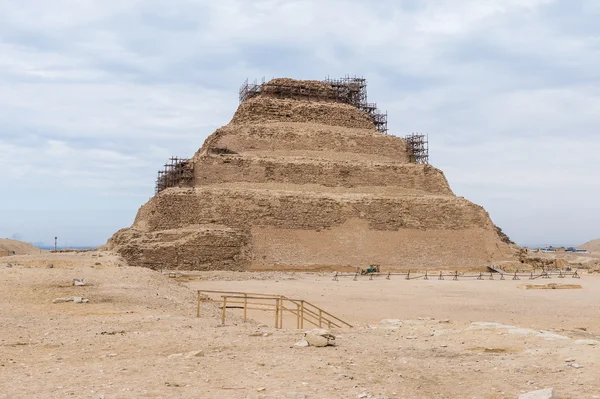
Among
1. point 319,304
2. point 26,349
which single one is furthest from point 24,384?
point 319,304

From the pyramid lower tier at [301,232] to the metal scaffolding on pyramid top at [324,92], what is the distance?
14.1 m

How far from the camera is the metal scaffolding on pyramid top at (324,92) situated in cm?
5275

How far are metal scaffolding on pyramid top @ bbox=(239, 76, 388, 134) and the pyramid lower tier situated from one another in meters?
14.1

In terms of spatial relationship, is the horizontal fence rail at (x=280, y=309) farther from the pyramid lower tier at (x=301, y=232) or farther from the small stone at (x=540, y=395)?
the pyramid lower tier at (x=301, y=232)

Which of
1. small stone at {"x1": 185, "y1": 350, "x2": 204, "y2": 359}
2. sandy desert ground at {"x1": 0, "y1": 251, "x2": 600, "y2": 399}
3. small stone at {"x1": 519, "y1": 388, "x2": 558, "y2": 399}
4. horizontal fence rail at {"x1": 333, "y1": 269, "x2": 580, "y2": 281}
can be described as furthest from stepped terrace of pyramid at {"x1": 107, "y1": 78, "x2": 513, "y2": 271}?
small stone at {"x1": 519, "y1": 388, "x2": 558, "y2": 399}

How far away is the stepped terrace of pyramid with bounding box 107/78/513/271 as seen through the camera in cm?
3744

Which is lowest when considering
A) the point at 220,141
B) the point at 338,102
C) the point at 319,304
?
the point at 319,304

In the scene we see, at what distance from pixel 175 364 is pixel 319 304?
13175 mm

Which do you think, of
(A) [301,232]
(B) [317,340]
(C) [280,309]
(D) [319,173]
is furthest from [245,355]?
(D) [319,173]

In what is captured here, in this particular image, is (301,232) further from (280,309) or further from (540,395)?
(540,395)

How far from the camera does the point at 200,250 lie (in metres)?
36.8

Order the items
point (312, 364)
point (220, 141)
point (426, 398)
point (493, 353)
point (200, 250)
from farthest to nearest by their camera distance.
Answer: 1. point (220, 141)
2. point (200, 250)
3. point (493, 353)
4. point (312, 364)
5. point (426, 398)

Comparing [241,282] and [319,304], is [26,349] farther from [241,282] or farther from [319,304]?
[241,282]

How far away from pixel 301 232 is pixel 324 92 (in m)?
18.8
